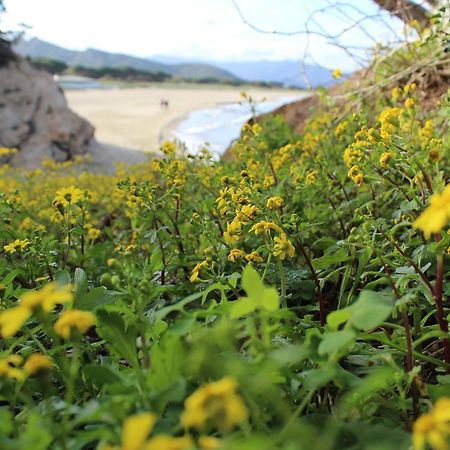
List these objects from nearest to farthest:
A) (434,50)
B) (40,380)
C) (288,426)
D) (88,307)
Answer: (288,426) → (40,380) → (88,307) → (434,50)

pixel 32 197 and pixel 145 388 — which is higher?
pixel 145 388

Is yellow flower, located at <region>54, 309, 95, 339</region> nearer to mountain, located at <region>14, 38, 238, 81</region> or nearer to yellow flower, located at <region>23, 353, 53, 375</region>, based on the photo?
yellow flower, located at <region>23, 353, 53, 375</region>

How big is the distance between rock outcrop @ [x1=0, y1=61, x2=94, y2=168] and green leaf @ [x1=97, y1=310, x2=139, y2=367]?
8.23 meters

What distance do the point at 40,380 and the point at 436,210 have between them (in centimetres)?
52

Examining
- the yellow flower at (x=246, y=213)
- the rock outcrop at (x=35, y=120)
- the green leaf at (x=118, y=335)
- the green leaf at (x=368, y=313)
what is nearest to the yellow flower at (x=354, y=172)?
the yellow flower at (x=246, y=213)

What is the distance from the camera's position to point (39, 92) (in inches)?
380

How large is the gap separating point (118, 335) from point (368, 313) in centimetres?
37

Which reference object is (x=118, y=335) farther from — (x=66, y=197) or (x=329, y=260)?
(x=66, y=197)

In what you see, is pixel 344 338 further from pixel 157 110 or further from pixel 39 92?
pixel 157 110

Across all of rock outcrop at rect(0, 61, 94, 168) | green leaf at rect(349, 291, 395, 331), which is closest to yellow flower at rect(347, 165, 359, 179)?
green leaf at rect(349, 291, 395, 331)

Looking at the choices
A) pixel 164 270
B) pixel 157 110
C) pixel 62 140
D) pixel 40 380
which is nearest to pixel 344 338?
pixel 40 380

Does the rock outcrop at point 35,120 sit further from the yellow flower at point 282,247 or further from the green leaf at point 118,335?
the green leaf at point 118,335

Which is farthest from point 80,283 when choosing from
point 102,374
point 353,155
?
point 353,155

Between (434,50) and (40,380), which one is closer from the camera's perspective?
(40,380)
